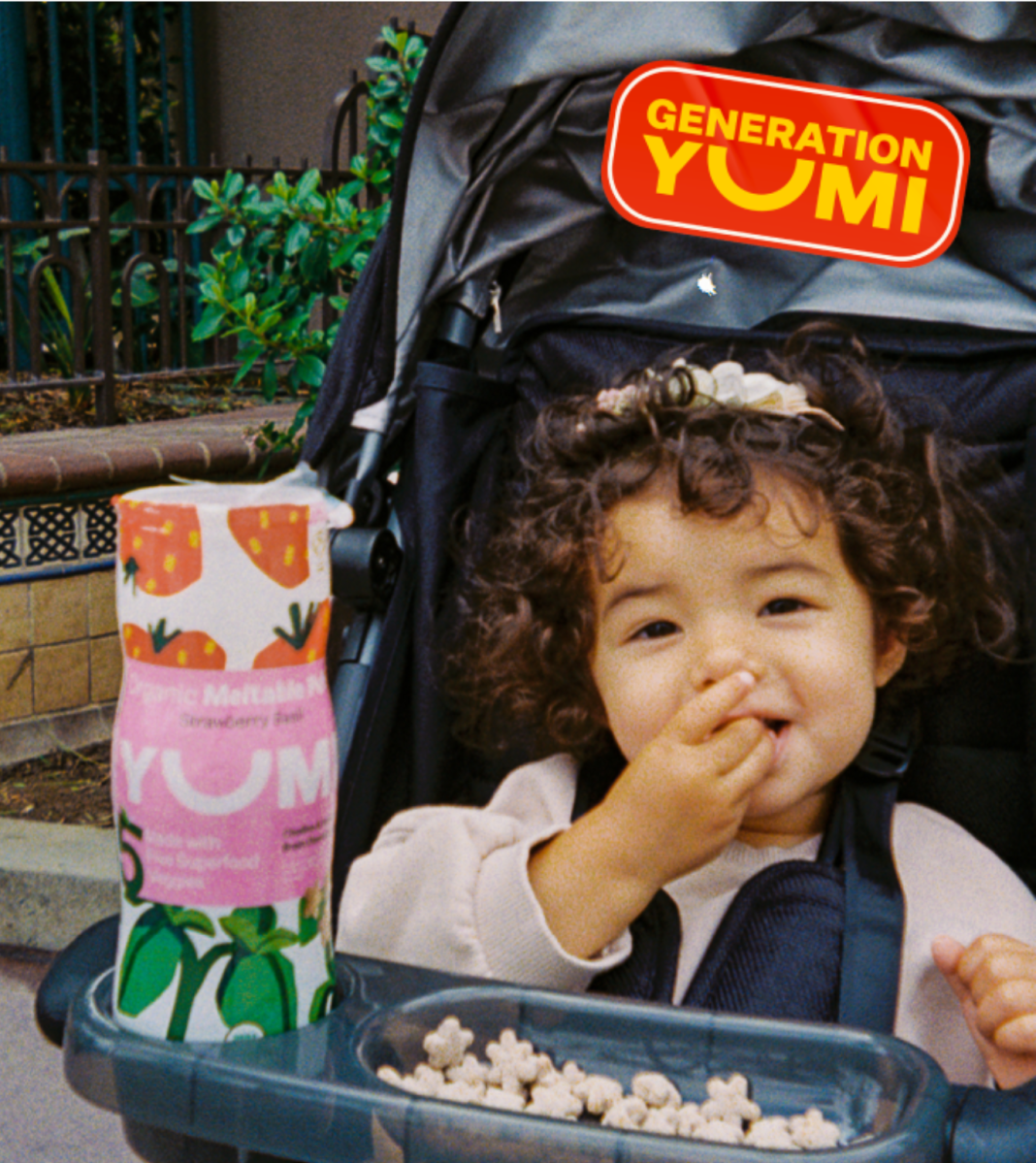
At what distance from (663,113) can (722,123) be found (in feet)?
0.25

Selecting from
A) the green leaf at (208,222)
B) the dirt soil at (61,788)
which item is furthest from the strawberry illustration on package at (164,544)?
the dirt soil at (61,788)

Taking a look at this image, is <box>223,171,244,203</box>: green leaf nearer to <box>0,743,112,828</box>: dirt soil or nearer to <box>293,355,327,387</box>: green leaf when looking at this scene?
<box>293,355,327,387</box>: green leaf

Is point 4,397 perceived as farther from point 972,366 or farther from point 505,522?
point 972,366

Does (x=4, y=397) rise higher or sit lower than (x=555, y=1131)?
lower

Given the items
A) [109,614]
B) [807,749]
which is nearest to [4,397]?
[109,614]

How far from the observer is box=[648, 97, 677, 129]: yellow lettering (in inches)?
68.9

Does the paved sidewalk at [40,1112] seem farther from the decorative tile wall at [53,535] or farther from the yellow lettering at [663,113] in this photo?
the yellow lettering at [663,113]

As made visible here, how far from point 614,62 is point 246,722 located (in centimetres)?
109

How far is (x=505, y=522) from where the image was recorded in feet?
5.95

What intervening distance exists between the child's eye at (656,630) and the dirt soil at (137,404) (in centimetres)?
368

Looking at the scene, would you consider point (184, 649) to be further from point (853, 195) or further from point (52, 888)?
point (52, 888)

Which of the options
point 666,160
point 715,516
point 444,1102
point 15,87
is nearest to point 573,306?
point 666,160

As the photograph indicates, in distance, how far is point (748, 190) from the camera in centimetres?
175

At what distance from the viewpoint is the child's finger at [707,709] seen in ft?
4.44
